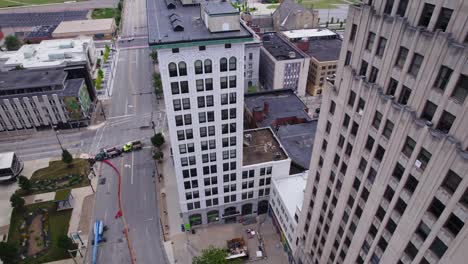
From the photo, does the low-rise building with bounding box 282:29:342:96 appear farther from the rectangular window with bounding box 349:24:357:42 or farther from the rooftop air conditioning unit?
A: the rooftop air conditioning unit

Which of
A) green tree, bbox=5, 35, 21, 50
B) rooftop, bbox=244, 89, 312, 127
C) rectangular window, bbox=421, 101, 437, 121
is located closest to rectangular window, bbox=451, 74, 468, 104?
rectangular window, bbox=421, 101, 437, 121

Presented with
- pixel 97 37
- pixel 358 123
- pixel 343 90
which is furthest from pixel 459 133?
pixel 97 37

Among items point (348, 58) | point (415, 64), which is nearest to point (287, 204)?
point (348, 58)

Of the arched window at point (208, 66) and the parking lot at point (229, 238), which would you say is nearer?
the arched window at point (208, 66)

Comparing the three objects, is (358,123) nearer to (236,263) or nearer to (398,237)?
(398,237)

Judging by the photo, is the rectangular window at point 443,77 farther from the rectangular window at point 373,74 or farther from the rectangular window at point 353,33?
the rectangular window at point 353,33

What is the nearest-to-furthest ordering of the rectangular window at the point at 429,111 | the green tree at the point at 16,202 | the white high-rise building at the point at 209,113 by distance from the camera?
the rectangular window at the point at 429,111, the white high-rise building at the point at 209,113, the green tree at the point at 16,202

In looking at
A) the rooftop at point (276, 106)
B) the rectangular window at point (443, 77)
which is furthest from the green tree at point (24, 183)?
the rectangular window at point (443, 77)
